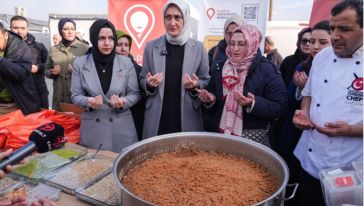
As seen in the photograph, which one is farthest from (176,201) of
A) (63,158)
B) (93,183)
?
(63,158)

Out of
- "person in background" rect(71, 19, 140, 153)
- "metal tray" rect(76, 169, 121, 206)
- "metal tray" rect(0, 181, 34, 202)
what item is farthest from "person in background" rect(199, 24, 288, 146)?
"metal tray" rect(0, 181, 34, 202)

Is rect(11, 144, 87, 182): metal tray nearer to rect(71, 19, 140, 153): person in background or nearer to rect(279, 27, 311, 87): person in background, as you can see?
rect(71, 19, 140, 153): person in background

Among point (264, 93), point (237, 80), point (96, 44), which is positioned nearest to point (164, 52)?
point (96, 44)

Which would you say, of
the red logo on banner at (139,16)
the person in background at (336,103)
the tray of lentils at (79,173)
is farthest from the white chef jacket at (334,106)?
the red logo on banner at (139,16)

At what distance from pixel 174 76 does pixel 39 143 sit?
1.40 meters

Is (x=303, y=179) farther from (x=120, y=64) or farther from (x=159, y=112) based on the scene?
(x=120, y=64)

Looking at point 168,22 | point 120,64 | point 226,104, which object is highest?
point 168,22

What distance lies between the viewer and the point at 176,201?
119 centimetres

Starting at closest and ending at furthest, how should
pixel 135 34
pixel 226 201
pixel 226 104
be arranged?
pixel 226 201 < pixel 226 104 < pixel 135 34

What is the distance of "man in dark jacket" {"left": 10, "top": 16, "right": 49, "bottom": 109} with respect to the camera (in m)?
4.58

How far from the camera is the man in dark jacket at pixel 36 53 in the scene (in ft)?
15.0

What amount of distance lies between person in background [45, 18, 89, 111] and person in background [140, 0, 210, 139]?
180 cm

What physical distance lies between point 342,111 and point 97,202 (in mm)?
1388

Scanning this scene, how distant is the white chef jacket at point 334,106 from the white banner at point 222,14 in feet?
9.05
